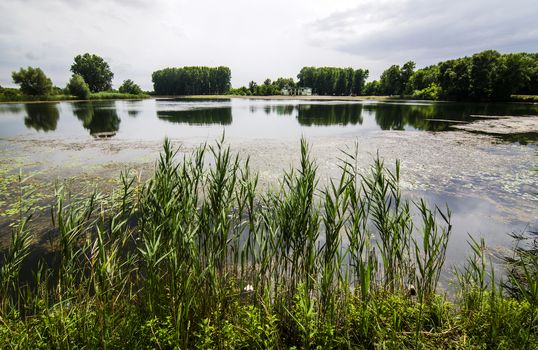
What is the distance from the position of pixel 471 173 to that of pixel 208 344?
41.0ft

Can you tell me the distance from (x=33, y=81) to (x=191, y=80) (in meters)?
67.5

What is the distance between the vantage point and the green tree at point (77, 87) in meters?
66.8

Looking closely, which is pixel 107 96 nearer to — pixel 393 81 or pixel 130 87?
pixel 130 87

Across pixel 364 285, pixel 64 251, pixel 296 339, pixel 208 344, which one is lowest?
pixel 296 339

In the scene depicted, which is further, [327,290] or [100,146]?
[100,146]

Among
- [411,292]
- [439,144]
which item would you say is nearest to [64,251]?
[411,292]

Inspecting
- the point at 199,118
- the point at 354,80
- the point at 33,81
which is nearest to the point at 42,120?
the point at 199,118

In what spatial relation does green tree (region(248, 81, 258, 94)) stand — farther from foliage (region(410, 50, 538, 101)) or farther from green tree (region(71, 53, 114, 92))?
foliage (region(410, 50, 538, 101))

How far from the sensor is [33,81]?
66812mm

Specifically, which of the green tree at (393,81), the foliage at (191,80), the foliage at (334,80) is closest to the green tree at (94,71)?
the foliage at (191,80)

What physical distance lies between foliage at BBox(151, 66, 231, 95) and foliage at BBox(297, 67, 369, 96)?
4105cm

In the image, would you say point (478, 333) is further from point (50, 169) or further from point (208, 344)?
point (50, 169)

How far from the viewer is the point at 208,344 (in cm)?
302

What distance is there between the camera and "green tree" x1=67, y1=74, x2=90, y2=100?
6675 centimetres
